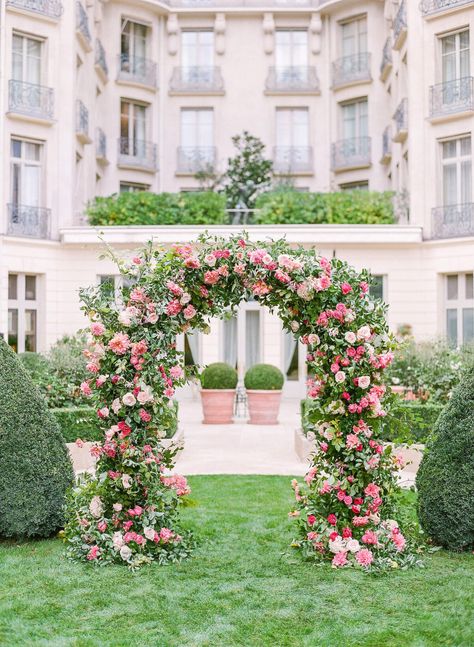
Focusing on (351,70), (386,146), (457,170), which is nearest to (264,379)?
(457,170)

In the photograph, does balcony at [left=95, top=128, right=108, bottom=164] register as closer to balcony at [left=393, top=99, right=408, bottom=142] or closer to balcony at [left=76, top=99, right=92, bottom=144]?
balcony at [left=76, top=99, right=92, bottom=144]

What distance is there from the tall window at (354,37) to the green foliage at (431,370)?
46.3ft

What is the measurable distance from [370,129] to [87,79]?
342 inches

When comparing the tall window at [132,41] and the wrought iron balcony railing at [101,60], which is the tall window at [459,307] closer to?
the wrought iron balcony railing at [101,60]

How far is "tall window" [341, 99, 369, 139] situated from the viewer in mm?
24891

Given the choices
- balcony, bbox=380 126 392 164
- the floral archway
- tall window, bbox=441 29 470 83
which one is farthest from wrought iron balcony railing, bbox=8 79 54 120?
the floral archway

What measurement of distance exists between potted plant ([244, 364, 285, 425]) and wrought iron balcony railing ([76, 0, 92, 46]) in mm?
11016

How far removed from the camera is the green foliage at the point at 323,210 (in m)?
20.2

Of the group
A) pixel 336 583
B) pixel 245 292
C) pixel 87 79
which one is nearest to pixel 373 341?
pixel 245 292

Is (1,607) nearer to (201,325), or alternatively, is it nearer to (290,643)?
(290,643)

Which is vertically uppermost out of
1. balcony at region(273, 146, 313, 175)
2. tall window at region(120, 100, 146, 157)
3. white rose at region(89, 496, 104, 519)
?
tall window at region(120, 100, 146, 157)

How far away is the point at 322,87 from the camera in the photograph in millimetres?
25266

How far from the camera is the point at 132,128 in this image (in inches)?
985

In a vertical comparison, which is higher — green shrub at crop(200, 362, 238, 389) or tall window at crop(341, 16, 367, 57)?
tall window at crop(341, 16, 367, 57)
